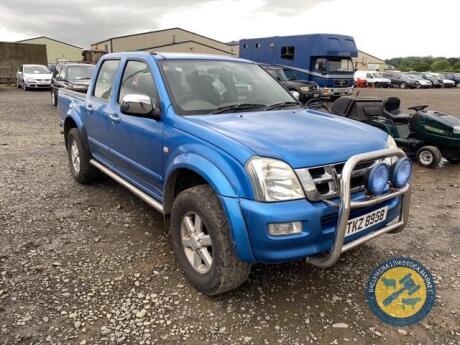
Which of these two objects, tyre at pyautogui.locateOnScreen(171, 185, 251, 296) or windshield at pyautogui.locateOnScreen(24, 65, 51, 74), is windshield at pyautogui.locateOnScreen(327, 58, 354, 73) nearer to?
windshield at pyautogui.locateOnScreen(24, 65, 51, 74)

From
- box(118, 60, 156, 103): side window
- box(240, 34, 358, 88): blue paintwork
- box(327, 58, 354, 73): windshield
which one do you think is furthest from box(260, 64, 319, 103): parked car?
box(118, 60, 156, 103): side window

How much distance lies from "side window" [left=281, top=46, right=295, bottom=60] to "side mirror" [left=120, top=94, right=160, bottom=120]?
1799cm

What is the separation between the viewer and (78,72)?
1247 cm

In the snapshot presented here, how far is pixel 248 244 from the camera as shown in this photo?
238 centimetres

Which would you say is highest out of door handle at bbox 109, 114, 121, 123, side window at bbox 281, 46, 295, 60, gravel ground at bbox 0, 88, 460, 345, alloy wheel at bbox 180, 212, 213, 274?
side window at bbox 281, 46, 295, 60

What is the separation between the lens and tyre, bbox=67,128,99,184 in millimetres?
4996

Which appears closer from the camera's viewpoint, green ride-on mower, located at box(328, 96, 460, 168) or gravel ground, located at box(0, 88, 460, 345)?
gravel ground, located at box(0, 88, 460, 345)

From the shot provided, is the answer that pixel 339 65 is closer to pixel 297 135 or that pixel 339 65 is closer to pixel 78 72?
pixel 78 72

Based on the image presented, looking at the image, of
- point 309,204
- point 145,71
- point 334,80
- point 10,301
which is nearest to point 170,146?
point 145,71

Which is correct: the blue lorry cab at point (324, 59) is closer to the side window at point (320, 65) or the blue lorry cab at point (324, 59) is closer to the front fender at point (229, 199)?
the side window at point (320, 65)

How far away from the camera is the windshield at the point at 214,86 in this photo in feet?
10.8

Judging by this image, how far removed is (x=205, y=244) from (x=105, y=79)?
2.70 metres

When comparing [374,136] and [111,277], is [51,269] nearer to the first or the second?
[111,277]

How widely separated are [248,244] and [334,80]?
698 inches
